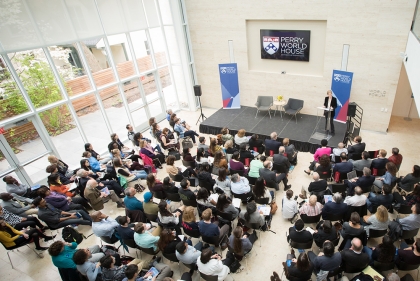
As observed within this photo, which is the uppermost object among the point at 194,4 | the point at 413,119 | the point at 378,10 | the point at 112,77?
the point at 194,4

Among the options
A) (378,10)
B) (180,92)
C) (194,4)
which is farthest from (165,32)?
(378,10)

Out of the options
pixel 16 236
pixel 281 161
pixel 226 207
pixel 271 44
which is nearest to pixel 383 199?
pixel 281 161

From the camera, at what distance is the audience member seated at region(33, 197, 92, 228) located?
555 cm

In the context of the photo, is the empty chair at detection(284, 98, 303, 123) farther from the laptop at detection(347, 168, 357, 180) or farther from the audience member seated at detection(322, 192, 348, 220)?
the audience member seated at detection(322, 192, 348, 220)

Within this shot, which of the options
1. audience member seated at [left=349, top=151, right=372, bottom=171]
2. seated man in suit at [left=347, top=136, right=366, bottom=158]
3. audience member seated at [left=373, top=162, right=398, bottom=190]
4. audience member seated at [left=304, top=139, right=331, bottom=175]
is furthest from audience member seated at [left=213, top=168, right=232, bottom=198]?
seated man in suit at [left=347, top=136, right=366, bottom=158]

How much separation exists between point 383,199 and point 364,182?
1.73 ft

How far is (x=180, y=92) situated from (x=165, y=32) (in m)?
2.64

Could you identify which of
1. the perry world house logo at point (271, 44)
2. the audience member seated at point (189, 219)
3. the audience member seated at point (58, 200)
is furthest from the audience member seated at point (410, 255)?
the perry world house logo at point (271, 44)

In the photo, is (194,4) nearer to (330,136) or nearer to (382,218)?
(330,136)

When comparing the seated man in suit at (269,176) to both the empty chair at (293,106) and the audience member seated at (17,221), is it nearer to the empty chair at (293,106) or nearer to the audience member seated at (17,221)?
the empty chair at (293,106)

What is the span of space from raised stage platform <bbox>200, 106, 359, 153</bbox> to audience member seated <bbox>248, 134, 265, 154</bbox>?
1174 mm

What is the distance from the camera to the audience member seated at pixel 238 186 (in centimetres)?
571

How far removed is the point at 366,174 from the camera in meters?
5.52

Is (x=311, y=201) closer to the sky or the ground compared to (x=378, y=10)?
closer to the ground
